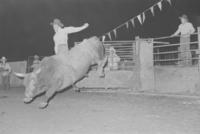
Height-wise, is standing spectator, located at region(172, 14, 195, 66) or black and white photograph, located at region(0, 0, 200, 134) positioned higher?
standing spectator, located at region(172, 14, 195, 66)

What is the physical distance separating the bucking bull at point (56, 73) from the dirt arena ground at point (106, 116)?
50 centimetres

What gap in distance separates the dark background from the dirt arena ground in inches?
632

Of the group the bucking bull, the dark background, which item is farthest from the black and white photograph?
the dark background

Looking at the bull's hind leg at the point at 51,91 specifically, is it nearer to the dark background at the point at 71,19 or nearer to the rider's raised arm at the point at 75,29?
the rider's raised arm at the point at 75,29

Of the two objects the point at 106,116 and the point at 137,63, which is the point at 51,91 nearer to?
the point at 106,116

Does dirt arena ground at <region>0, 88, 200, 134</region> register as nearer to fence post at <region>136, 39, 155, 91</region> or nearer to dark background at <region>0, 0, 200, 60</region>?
fence post at <region>136, 39, 155, 91</region>

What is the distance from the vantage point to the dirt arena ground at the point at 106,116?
616 centimetres

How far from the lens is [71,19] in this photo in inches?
1008

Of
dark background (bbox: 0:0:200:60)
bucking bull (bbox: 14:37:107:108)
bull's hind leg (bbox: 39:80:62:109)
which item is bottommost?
bull's hind leg (bbox: 39:80:62:109)

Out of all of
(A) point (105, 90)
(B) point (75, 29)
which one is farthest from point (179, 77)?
(B) point (75, 29)

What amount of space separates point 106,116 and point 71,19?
19017mm

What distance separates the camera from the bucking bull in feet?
28.0

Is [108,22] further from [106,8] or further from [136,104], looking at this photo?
[136,104]

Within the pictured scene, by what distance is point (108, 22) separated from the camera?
2636cm
